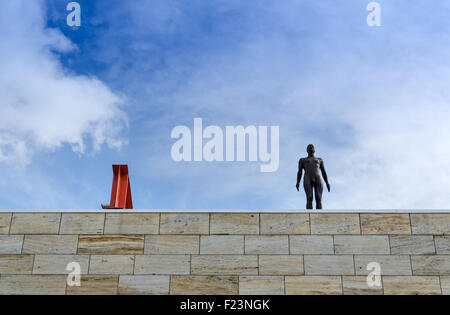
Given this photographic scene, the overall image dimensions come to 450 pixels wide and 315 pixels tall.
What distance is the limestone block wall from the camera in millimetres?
11023

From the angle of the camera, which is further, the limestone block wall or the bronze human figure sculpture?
the bronze human figure sculpture

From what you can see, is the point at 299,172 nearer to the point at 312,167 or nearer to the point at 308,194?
the point at 312,167

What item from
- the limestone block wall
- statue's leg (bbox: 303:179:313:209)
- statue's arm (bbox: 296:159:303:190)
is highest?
statue's arm (bbox: 296:159:303:190)

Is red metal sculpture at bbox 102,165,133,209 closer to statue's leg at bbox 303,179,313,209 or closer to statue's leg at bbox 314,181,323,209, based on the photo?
statue's leg at bbox 303,179,313,209

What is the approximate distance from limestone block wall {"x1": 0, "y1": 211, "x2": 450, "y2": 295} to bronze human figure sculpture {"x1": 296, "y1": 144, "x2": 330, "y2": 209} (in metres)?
1.67

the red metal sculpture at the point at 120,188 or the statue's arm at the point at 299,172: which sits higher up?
the statue's arm at the point at 299,172

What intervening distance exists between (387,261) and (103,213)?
7.78 m

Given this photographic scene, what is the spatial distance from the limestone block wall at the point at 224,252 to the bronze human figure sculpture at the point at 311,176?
1674 mm

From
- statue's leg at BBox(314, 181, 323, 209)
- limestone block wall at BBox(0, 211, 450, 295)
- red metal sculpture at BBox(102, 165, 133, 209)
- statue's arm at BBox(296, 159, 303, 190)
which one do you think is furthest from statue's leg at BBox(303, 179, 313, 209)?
red metal sculpture at BBox(102, 165, 133, 209)

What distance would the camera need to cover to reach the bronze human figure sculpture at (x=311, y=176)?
13.4 m

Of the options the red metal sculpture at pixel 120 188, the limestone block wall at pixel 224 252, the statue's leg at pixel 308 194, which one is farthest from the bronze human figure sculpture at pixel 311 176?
the red metal sculpture at pixel 120 188

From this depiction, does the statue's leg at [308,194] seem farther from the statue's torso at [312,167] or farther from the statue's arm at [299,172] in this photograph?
the statue's arm at [299,172]

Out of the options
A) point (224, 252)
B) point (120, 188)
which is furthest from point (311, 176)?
point (120, 188)

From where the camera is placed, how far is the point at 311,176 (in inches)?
536
